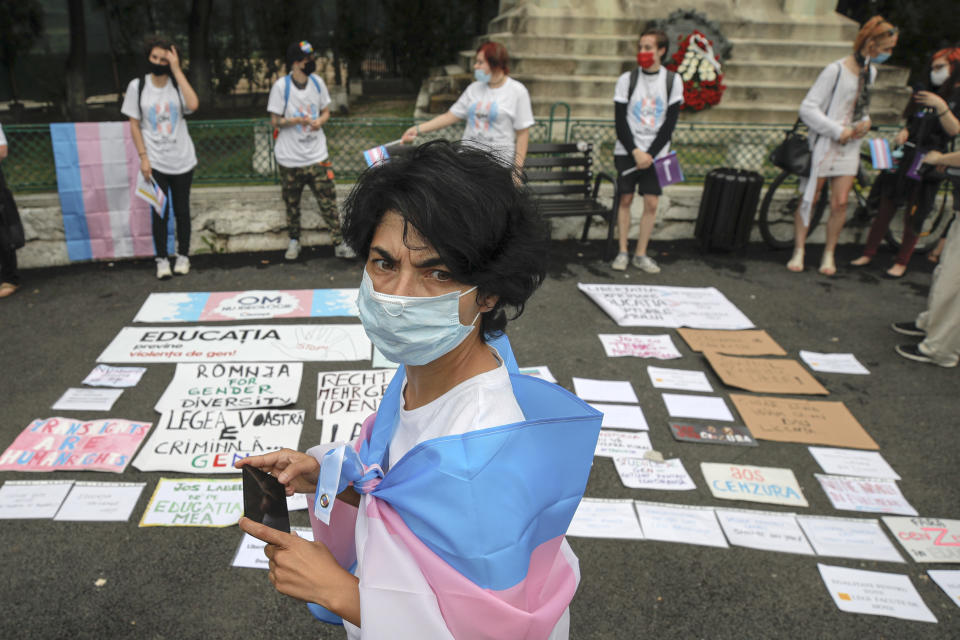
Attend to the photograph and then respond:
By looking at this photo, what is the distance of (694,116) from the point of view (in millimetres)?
11797

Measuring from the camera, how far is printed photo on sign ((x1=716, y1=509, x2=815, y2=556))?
3.06 metres

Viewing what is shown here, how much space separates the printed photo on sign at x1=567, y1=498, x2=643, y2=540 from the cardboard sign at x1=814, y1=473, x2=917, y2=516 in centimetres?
113

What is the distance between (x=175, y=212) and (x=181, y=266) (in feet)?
1.72

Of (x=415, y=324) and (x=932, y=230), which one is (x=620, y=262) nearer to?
(x=932, y=230)

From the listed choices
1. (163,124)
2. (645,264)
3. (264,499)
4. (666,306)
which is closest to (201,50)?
(163,124)

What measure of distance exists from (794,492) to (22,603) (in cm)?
373

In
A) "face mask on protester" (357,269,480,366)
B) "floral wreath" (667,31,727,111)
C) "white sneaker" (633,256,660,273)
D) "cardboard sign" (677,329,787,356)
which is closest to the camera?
"face mask on protester" (357,269,480,366)

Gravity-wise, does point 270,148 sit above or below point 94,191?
above

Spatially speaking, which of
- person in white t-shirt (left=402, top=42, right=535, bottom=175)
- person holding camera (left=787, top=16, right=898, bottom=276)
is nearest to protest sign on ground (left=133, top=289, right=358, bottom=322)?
person in white t-shirt (left=402, top=42, right=535, bottom=175)

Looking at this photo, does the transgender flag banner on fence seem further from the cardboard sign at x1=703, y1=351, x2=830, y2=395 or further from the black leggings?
the cardboard sign at x1=703, y1=351, x2=830, y2=395

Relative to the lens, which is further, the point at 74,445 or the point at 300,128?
the point at 300,128

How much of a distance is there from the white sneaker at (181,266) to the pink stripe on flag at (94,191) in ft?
2.59

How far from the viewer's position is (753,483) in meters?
3.48

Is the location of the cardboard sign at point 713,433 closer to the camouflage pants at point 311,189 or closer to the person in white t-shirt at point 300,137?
the camouflage pants at point 311,189
